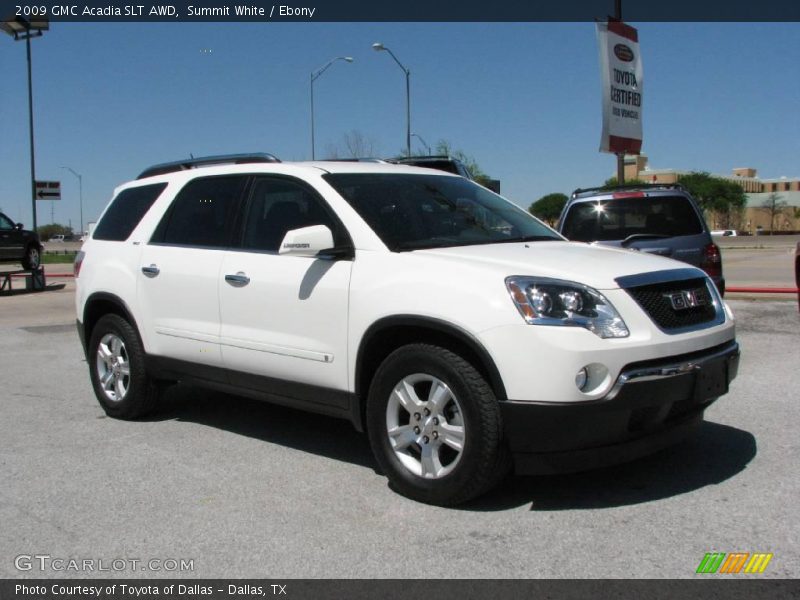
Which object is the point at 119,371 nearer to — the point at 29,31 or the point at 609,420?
the point at 609,420

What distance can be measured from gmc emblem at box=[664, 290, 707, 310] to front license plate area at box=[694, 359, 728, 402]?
326mm

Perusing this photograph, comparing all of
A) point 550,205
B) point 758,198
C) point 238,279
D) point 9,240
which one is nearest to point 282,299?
point 238,279

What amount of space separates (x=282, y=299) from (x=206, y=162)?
6.51ft

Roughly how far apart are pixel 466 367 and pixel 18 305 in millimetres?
14594

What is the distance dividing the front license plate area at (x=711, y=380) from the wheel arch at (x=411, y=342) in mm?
1034

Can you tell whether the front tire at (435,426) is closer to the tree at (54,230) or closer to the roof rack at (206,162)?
the roof rack at (206,162)

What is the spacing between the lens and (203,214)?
5.77 meters

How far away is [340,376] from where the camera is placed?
4684 millimetres

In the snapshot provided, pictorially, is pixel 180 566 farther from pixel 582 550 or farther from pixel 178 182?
pixel 178 182

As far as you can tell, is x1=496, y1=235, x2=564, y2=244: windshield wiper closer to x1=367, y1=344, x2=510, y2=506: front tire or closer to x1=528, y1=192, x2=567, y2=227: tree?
x1=367, y1=344, x2=510, y2=506: front tire

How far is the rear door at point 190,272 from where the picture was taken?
5.49 m

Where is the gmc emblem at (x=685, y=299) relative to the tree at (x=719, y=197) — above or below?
below

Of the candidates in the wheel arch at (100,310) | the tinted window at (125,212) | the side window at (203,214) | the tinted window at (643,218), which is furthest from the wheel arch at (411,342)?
the tinted window at (643,218)

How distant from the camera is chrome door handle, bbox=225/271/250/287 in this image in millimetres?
5184
